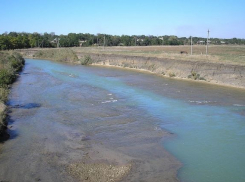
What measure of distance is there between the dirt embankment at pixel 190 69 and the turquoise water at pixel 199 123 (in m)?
2.84

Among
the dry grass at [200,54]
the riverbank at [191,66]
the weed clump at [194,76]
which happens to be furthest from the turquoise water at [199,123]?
the dry grass at [200,54]

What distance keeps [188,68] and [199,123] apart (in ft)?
66.9

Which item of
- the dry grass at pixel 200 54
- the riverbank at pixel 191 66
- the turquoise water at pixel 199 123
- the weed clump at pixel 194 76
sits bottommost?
the turquoise water at pixel 199 123

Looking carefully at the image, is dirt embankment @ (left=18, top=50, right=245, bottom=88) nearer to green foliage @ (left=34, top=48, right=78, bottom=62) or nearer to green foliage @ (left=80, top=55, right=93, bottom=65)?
green foliage @ (left=80, top=55, right=93, bottom=65)

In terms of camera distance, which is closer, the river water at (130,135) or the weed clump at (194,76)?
the river water at (130,135)

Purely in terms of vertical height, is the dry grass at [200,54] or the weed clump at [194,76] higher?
the dry grass at [200,54]

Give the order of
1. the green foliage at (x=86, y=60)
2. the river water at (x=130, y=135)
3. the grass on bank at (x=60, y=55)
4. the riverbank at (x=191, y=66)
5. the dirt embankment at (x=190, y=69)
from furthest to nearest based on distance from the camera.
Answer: the grass on bank at (x=60, y=55), the green foliage at (x=86, y=60), the riverbank at (x=191, y=66), the dirt embankment at (x=190, y=69), the river water at (x=130, y=135)

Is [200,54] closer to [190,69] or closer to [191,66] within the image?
[191,66]

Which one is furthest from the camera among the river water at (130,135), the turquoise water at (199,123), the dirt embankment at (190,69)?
the dirt embankment at (190,69)

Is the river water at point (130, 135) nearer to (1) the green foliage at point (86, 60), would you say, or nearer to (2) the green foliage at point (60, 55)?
(1) the green foliage at point (86, 60)

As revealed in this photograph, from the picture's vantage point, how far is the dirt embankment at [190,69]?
2873 cm

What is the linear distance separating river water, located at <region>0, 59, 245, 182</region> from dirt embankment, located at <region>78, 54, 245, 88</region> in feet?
15.2

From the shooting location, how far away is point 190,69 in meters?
34.7

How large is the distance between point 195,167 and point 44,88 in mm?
19447
